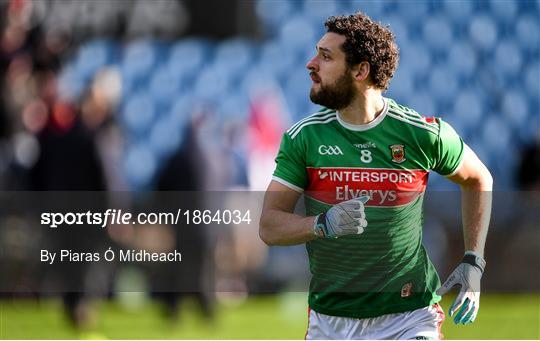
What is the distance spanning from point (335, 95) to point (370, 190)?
472 millimetres

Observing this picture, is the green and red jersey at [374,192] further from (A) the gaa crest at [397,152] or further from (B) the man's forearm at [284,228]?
(B) the man's forearm at [284,228]

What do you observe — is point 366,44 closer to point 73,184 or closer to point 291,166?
point 291,166

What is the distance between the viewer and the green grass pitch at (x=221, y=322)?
8891 mm

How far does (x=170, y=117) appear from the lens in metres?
11.9

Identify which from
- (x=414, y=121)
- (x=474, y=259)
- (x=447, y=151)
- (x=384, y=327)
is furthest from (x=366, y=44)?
(x=384, y=327)

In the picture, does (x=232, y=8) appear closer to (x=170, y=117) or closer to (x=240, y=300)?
(x=170, y=117)

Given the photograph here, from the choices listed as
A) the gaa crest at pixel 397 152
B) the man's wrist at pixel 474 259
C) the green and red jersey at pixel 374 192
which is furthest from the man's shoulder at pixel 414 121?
the man's wrist at pixel 474 259

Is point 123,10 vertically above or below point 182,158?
above

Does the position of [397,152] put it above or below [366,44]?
below

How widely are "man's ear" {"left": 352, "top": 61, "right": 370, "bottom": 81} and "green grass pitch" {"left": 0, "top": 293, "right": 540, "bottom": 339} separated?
174 inches

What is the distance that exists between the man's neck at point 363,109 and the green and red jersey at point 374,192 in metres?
0.03

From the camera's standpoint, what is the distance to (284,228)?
4.55 meters

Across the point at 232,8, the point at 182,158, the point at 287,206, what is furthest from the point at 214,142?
the point at 287,206

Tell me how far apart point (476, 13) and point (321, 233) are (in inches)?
298
